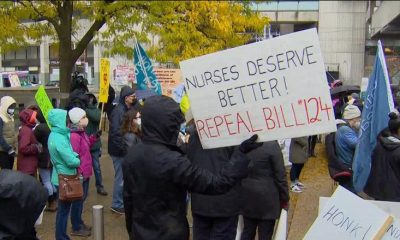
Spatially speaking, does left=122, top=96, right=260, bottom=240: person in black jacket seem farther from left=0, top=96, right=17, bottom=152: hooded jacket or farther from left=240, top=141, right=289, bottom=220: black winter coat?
left=0, top=96, right=17, bottom=152: hooded jacket

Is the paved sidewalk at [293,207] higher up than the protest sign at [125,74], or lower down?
lower down

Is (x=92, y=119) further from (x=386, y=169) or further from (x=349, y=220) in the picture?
(x=349, y=220)

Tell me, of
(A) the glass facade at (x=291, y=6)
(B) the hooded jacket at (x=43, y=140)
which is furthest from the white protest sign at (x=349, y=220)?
(A) the glass facade at (x=291, y=6)

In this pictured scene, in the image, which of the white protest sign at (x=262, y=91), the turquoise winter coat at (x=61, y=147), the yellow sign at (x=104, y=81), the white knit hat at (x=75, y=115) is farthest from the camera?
the yellow sign at (x=104, y=81)

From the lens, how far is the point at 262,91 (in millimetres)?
3111

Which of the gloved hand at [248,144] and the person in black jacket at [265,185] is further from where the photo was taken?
the person in black jacket at [265,185]

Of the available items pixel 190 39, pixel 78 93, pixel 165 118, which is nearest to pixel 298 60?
pixel 165 118

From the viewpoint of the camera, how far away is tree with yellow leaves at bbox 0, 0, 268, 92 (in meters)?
11.8

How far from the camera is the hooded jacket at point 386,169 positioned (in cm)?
532

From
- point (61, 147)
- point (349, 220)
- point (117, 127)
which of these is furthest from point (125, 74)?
point (349, 220)

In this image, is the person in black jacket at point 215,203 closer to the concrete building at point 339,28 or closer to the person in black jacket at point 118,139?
the person in black jacket at point 118,139

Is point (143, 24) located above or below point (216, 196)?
above

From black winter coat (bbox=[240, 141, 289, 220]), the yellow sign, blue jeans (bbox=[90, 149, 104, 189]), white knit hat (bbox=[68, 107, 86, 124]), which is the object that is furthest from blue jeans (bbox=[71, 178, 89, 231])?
the yellow sign

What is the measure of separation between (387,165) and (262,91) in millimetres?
2833
